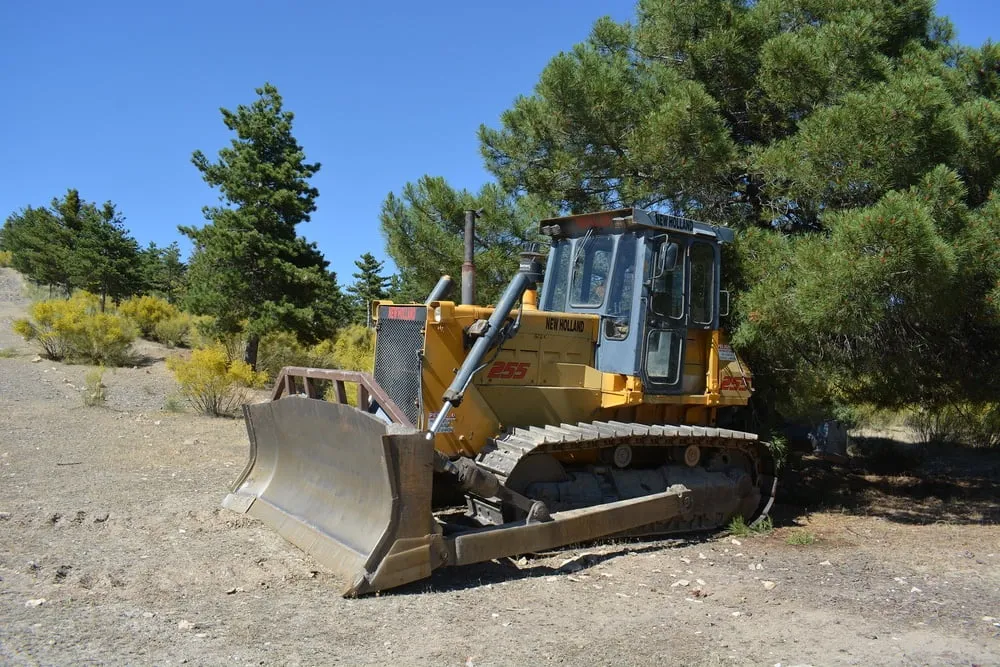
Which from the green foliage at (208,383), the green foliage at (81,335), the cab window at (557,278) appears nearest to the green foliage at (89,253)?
the green foliage at (81,335)

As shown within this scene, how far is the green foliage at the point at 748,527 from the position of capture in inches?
294

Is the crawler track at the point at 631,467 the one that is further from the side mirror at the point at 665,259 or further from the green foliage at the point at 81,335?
the green foliage at the point at 81,335

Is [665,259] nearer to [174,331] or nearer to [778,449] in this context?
[778,449]

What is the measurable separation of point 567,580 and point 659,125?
4954 mm

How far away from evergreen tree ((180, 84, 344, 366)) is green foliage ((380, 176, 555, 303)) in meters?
6.37

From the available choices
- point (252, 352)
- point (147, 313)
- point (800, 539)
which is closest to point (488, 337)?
point (800, 539)

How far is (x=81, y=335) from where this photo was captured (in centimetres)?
1845

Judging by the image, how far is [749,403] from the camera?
873cm

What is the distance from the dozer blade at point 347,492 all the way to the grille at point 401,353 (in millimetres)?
783

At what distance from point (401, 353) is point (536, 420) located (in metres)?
1.35

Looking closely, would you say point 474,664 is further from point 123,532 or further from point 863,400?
point 863,400

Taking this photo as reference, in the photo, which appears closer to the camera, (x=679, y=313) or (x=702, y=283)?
(x=679, y=313)

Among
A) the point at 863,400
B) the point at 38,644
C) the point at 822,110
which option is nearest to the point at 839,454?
Answer: the point at 863,400

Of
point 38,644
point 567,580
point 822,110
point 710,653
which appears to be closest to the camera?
point 38,644
